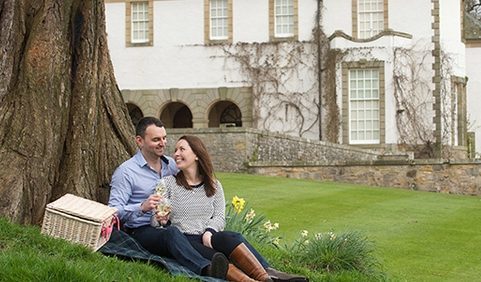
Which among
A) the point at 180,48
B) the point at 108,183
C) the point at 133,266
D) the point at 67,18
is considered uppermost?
the point at 180,48

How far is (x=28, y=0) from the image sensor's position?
29.0 ft

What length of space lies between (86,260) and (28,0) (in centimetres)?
280

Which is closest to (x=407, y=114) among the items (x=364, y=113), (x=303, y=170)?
(x=364, y=113)

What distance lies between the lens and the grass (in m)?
6.77

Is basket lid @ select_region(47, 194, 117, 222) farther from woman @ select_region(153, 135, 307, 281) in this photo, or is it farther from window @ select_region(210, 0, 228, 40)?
window @ select_region(210, 0, 228, 40)

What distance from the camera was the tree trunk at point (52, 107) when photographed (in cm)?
839

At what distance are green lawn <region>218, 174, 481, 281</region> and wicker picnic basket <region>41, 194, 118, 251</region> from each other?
4313mm

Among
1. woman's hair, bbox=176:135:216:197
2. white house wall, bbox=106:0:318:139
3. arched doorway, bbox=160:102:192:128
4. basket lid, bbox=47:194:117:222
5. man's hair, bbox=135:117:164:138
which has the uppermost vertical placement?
white house wall, bbox=106:0:318:139

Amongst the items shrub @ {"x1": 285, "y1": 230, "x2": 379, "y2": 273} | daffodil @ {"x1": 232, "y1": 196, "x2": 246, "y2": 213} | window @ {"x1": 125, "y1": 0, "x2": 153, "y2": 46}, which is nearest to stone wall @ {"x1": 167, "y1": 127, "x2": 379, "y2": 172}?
window @ {"x1": 125, "y1": 0, "x2": 153, "y2": 46}

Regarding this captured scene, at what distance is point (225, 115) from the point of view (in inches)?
1378

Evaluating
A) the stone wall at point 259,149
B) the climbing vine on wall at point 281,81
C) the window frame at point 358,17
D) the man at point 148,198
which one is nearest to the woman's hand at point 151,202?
the man at point 148,198

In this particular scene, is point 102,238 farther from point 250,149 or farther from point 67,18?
point 250,149

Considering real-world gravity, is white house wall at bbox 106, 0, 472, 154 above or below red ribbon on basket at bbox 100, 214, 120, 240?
above

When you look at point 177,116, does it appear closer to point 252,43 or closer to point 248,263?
point 252,43
